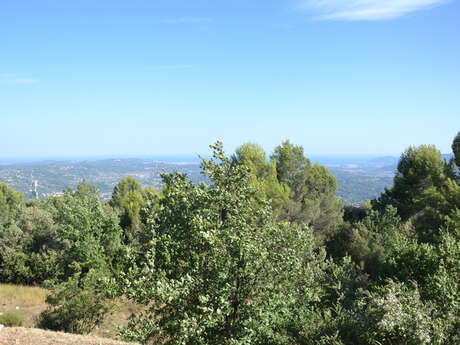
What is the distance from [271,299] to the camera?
902 cm

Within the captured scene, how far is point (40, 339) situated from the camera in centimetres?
1078

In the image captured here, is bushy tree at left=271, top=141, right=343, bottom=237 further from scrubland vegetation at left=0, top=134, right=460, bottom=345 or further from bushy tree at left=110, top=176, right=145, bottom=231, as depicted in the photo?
scrubland vegetation at left=0, top=134, right=460, bottom=345

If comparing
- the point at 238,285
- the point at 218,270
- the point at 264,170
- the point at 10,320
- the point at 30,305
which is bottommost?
the point at 30,305

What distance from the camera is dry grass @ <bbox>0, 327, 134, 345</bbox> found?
33.9 feet

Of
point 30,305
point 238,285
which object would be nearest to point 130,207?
point 30,305

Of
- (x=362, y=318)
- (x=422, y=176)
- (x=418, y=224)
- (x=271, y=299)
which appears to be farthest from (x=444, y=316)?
(x=422, y=176)

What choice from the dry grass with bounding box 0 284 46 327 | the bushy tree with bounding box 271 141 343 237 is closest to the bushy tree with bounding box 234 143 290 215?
the bushy tree with bounding box 271 141 343 237

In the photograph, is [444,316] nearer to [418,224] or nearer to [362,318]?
[362,318]

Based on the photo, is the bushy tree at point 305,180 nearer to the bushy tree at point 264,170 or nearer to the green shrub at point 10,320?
the bushy tree at point 264,170

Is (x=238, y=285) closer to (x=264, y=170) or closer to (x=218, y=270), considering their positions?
(x=218, y=270)

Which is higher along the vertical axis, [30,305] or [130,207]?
[130,207]

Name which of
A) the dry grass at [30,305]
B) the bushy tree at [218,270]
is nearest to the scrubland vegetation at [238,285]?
the bushy tree at [218,270]

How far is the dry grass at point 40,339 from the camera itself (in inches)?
406

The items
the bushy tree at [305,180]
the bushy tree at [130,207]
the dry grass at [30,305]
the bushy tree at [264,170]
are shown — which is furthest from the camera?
the bushy tree at [305,180]
